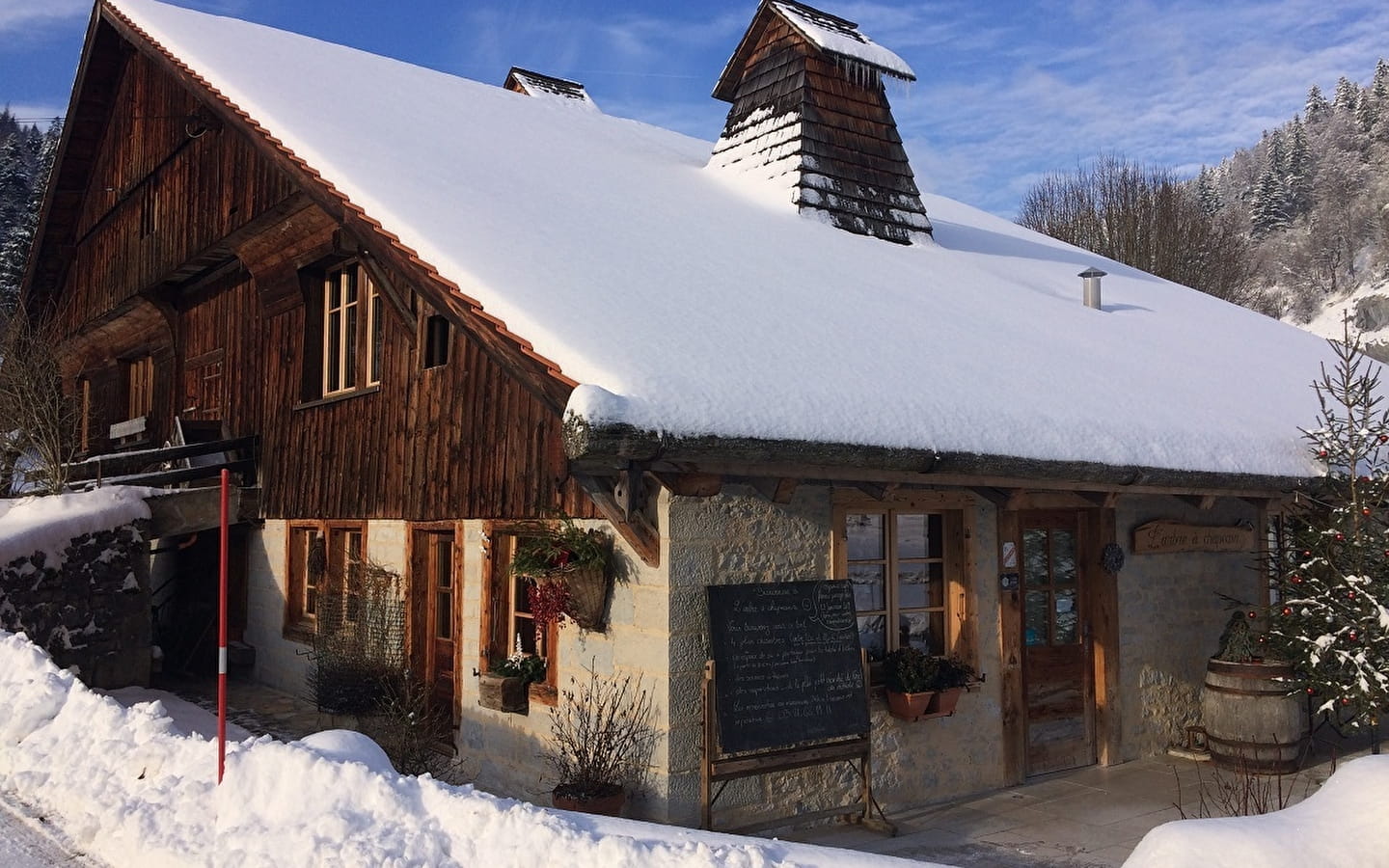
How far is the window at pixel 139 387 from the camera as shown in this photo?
15017 millimetres

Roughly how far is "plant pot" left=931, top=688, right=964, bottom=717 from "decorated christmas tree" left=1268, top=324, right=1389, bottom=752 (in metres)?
2.79

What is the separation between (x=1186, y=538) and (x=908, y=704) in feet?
11.8

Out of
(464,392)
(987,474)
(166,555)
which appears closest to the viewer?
(987,474)

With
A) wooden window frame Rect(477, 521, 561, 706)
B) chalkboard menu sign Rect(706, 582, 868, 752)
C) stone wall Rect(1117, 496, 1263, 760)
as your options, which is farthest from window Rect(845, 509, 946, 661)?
wooden window frame Rect(477, 521, 561, 706)

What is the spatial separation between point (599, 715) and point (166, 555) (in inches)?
369

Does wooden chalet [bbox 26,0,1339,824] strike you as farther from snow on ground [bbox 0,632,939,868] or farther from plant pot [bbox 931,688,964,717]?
snow on ground [bbox 0,632,939,868]

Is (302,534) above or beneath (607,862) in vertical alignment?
above

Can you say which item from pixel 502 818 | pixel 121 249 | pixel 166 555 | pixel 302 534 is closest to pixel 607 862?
pixel 502 818

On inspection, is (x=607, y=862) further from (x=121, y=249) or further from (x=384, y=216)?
(x=121, y=249)

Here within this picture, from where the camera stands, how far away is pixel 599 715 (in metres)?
6.31

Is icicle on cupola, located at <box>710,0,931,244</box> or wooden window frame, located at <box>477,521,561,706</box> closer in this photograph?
wooden window frame, located at <box>477,521,561,706</box>

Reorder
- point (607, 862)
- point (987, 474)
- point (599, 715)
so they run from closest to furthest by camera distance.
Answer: point (607, 862), point (599, 715), point (987, 474)

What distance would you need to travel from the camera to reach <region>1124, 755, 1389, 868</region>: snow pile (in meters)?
3.23

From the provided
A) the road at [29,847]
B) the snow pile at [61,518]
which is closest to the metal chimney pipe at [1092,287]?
the snow pile at [61,518]
